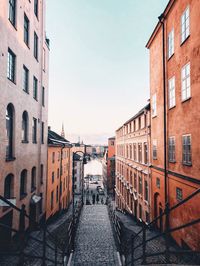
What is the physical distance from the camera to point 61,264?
9789 mm

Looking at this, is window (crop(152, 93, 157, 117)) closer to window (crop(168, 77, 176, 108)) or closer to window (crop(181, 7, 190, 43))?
window (crop(168, 77, 176, 108))

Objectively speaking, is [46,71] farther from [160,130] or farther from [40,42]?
[160,130]

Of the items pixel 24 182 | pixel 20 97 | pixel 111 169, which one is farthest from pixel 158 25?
pixel 111 169

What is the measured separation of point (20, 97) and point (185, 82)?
9485 mm

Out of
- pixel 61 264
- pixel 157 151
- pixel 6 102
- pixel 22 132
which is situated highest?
pixel 6 102

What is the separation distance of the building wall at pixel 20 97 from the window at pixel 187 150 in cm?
925

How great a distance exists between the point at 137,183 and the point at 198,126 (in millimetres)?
13777

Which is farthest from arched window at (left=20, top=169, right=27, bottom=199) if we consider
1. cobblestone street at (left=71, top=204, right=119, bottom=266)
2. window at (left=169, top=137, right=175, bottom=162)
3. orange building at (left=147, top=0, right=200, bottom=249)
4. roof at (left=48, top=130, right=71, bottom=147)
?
window at (left=169, top=137, right=175, bottom=162)

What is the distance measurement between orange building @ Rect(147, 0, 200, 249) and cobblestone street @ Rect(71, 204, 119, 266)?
3921 millimetres

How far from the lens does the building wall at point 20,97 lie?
11.0 metres

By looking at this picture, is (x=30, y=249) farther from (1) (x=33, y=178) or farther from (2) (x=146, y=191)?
(2) (x=146, y=191)

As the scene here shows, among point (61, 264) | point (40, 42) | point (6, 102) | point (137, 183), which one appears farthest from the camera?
point (137, 183)

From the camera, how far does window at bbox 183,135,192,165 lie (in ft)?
37.5

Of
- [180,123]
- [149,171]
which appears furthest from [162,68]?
[149,171]
